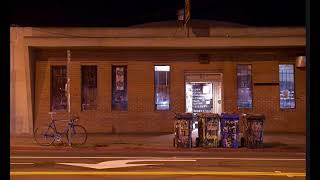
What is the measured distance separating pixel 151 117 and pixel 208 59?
11.1 feet

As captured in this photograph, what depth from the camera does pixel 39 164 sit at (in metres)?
12.8

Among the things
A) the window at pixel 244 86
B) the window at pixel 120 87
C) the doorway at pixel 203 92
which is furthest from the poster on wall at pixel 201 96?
the window at pixel 120 87

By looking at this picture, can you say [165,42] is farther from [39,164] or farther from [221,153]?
[39,164]

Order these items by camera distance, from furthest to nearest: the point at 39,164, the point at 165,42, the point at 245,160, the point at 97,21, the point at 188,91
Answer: the point at 97,21, the point at 188,91, the point at 165,42, the point at 245,160, the point at 39,164

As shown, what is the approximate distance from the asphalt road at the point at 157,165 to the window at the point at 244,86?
592 centimetres

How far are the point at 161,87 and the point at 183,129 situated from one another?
556cm

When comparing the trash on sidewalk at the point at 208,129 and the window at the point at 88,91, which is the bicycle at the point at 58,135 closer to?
the window at the point at 88,91

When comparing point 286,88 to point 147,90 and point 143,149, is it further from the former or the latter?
point 143,149

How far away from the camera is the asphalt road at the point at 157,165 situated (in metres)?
10.9

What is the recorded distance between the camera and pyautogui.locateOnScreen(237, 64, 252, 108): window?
22.1 metres

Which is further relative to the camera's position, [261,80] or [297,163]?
[261,80]

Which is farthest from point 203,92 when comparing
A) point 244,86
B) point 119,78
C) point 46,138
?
point 46,138

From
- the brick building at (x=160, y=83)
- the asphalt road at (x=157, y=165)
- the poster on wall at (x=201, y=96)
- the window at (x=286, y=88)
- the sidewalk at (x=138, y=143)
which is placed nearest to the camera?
the asphalt road at (x=157, y=165)
